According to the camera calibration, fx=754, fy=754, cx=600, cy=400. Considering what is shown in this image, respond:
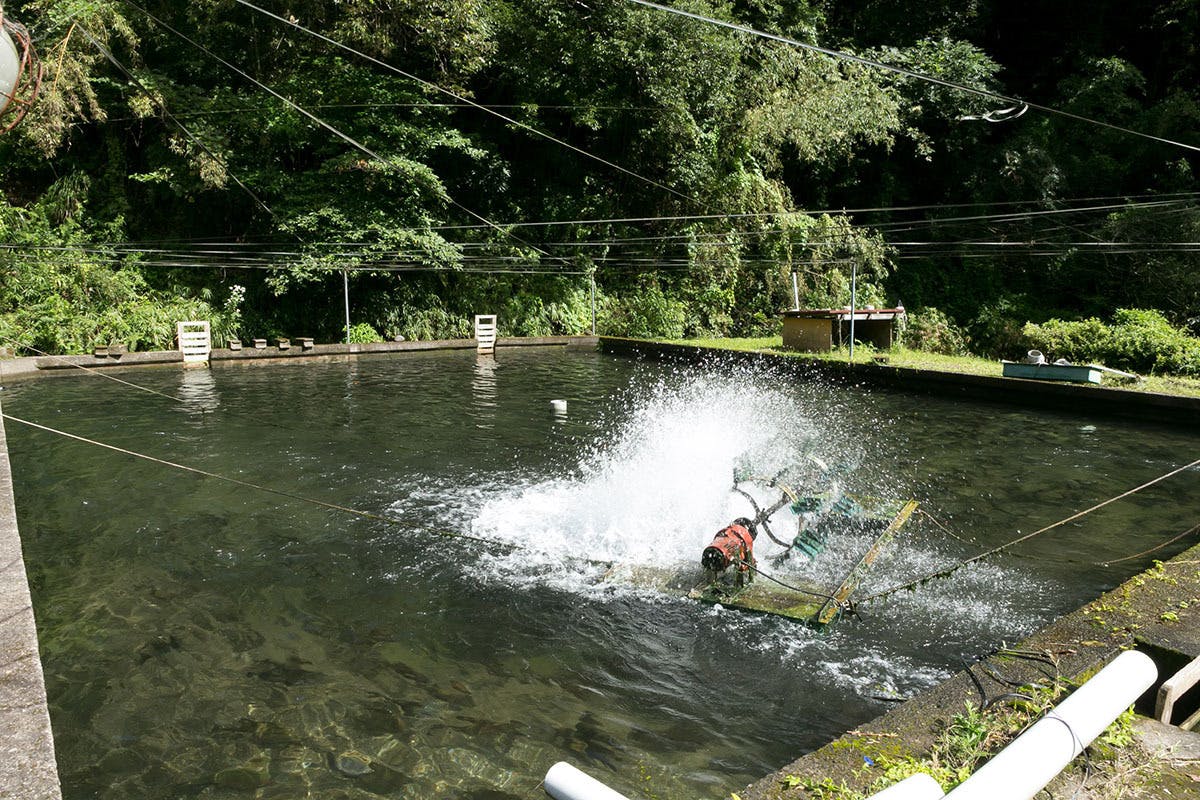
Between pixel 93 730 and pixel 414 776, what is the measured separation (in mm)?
1832

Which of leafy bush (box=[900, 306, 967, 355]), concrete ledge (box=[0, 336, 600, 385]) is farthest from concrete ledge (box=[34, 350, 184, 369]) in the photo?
leafy bush (box=[900, 306, 967, 355])

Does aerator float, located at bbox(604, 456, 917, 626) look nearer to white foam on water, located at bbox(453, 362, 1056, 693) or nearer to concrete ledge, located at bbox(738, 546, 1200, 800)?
white foam on water, located at bbox(453, 362, 1056, 693)

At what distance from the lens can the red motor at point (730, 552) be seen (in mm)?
5498

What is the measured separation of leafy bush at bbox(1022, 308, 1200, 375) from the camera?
14914mm

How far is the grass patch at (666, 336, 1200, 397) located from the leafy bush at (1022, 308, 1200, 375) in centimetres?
52

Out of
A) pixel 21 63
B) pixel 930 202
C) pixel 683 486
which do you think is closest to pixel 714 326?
pixel 930 202

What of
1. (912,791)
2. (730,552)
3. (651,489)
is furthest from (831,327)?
(912,791)

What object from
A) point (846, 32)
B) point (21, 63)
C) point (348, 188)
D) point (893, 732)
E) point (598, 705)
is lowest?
point (598, 705)

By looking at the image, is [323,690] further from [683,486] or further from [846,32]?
[846,32]

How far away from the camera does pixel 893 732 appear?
3.23 m

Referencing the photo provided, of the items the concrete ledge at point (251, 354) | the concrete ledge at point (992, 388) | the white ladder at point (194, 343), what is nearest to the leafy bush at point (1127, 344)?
the concrete ledge at point (992, 388)

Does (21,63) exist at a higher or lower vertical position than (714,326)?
higher

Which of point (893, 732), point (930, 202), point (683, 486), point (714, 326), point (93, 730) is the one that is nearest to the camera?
point (893, 732)

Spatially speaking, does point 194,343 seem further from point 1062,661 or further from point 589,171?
point 1062,661
